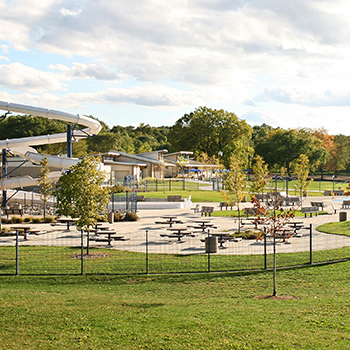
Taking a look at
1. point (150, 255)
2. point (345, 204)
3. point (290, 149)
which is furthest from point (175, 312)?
point (290, 149)

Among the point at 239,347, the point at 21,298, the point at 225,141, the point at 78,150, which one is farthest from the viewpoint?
the point at 225,141

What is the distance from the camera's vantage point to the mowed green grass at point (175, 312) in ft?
25.9

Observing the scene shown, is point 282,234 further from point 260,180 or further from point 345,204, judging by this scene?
point 345,204

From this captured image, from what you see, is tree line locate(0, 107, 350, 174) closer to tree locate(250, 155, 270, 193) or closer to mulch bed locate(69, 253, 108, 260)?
tree locate(250, 155, 270, 193)

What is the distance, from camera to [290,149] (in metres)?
97.3

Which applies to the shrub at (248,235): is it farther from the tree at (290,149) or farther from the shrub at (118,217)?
the tree at (290,149)

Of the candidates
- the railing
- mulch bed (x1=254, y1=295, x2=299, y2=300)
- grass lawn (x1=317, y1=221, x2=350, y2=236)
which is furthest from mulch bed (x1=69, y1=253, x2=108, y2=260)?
grass lawn (x1=317, y1=221, x2=350, y2=236)

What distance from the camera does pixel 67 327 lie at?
8625 mm

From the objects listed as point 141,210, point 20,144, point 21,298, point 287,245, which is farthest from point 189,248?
point 20,144

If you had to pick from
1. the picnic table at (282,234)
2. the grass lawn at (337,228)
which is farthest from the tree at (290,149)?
the picnic table at (282,234)

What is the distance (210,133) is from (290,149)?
18.3 m

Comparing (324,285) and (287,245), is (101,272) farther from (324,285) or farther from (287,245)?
(287,245)

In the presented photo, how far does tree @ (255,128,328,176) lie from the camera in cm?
9425

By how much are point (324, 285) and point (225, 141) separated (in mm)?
84048
